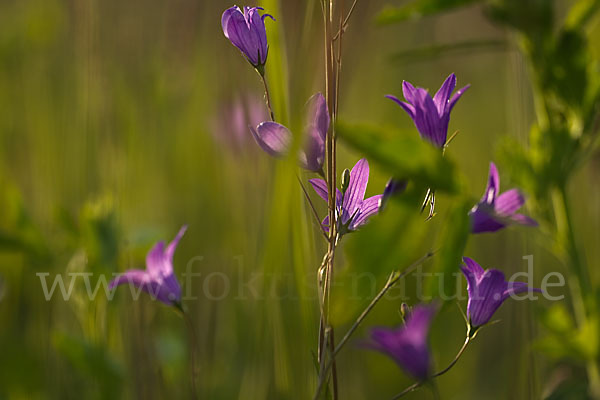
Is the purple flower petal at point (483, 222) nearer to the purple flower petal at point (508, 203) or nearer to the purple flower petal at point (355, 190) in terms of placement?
the purple flower petal at point (508, 203)

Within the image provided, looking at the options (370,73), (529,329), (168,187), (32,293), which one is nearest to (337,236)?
(529,329)

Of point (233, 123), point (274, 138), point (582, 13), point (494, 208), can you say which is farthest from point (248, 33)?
point (233, 123)

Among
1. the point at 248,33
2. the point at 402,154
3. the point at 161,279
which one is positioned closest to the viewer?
the point at 402,154

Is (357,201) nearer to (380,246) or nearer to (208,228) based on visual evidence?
(380,246)

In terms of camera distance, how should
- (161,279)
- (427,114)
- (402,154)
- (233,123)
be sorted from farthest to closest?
(233,123), (161,279), (427,114), (402,154)

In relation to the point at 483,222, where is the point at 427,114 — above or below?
above

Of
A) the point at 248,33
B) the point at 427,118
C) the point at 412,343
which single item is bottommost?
the point at 412,343

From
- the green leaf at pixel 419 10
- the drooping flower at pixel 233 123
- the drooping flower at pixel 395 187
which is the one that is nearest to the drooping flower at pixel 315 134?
the drooping flower at pixel 395 187
